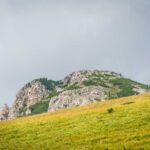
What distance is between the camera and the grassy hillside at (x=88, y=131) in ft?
124

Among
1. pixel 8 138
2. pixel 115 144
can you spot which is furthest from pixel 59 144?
pixel 8 138

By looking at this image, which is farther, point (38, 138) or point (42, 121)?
point (42, 121)

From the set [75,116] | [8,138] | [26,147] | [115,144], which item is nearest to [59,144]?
[26,147]

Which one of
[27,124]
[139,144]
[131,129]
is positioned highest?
[27,124]

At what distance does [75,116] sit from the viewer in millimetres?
58844

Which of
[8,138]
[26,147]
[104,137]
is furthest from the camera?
[8,138]

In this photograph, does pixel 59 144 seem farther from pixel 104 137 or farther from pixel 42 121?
pixel 42 121

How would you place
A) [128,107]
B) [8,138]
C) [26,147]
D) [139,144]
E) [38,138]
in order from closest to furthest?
[139,144]
[26,147]
[38,138]
[8,138]
[128,107]

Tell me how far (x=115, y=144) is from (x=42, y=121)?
80.8 feet

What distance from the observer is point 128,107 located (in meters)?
57.7

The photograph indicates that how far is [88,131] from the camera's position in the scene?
45.6m

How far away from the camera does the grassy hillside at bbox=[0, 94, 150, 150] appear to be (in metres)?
37.7

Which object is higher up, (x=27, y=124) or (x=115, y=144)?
(x=27, y=124)

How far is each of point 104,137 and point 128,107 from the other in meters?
17.8
